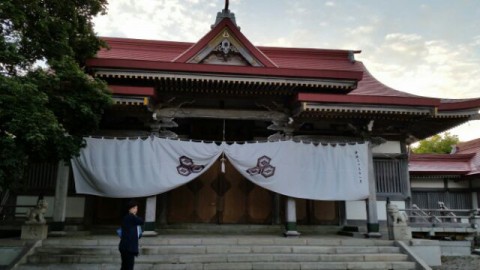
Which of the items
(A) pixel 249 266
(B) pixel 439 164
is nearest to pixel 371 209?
(A) pixel 249 266

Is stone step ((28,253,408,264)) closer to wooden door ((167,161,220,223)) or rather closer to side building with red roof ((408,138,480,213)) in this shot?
wooden door ((167,161,220,223))

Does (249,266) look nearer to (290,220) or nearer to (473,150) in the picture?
(290,220)

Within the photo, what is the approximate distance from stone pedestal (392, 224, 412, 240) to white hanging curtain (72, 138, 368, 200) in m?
1.19

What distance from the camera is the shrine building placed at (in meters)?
9.67

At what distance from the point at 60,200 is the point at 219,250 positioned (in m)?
4.63

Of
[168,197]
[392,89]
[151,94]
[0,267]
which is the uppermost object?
[392,89]

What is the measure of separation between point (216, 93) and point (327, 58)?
7567 mm

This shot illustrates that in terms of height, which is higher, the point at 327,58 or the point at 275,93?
the point at 327,58

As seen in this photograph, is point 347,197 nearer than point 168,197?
Yes

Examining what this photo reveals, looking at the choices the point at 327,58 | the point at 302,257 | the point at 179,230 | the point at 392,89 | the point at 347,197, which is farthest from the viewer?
the point at 327,58

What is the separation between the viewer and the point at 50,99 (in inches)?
300

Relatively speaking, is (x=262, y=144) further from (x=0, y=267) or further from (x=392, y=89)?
(x=0, y=267)

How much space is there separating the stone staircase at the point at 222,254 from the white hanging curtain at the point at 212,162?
4.46 ft

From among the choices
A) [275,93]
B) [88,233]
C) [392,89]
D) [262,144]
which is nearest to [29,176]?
[88,233]
